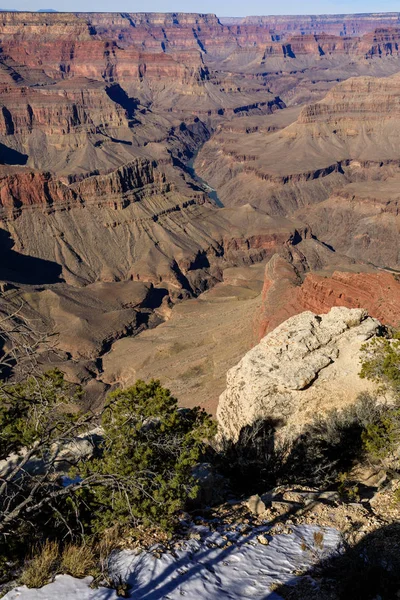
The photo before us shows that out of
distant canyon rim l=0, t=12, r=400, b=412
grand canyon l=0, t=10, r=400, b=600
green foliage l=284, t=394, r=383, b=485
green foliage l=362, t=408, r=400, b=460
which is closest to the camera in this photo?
grand canyon l=0, t=10, r=400, b=600

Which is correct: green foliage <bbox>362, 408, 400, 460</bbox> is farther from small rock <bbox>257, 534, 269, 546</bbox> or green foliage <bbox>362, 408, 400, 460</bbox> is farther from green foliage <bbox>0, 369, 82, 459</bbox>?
green foliage <bbox>0, 369, 82, 459</bbox>

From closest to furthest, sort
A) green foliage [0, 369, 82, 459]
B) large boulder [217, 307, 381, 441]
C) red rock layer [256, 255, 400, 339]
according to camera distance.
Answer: green foliage [0, 369, 82, 459] → large boulder [217, 307, 381, 441] → red rock layer [256, 255, 400, 339]

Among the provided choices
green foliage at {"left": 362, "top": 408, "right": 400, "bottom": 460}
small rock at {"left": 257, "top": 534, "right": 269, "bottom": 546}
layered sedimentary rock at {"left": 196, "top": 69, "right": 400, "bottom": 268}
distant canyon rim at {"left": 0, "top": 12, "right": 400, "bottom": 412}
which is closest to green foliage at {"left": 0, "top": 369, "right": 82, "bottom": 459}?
distant canyon rim at {"left": 0, "top": 12, "right": 400, "bottom": 412}

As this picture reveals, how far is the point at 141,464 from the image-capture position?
1359 cm

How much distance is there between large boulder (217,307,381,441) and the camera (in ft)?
76.1

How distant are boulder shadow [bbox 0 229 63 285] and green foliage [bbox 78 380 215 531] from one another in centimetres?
7032

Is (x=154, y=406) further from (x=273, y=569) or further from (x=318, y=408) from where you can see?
(x=318, y=408)

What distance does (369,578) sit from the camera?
11.3 meters

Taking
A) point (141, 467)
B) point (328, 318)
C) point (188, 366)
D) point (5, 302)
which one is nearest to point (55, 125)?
point (5, 302)

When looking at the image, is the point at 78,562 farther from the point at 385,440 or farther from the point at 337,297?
the point at 337,297

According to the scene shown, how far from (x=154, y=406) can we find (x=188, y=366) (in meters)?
31.3


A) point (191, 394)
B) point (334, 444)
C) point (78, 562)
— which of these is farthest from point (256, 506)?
point (191, 394)

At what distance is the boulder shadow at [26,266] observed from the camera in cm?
8381

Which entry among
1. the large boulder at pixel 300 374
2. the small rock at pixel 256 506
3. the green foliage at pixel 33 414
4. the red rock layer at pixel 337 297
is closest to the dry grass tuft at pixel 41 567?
the green foliage at pixel 33 414
